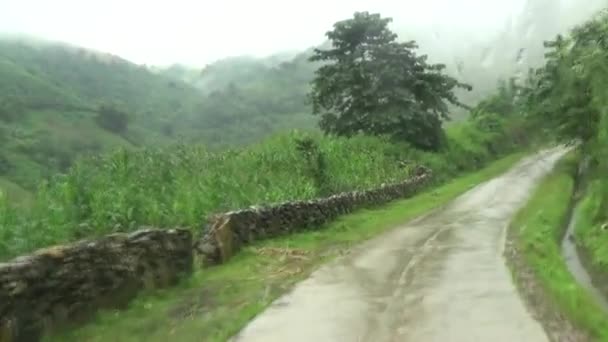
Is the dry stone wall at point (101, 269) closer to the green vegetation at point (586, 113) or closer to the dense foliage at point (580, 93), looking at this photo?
the green vegetation at point (586, 113)

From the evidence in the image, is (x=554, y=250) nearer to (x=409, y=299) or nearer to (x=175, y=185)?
(x=409, y=299)

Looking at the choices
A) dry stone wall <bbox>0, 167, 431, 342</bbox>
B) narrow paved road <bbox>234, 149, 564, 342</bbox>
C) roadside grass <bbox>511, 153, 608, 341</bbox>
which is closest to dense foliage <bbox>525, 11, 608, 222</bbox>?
roadside grass <bbox>511, 153, 608, 341</bbox>

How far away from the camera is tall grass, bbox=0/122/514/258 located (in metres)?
10.9

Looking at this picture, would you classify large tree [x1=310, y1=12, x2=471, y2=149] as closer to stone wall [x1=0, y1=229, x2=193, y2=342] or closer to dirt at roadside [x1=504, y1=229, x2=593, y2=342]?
dirt at roadside [x1=504, y1=229, x2=593, y2=342]

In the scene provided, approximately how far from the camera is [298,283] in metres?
12.2

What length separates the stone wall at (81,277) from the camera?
8023mm

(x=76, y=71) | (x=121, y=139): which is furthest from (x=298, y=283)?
(x=76, y=71)

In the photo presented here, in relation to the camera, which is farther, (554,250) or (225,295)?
(554,250)

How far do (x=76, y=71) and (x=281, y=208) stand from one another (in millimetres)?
112341

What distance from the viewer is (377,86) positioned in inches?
1531

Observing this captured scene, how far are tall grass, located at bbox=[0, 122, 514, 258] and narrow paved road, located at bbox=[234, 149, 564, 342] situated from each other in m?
3.39

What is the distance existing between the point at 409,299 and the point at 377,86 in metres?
29.4

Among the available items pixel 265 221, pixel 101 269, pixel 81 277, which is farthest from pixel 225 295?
pixel 265 221

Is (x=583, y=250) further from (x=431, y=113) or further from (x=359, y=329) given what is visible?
(x=431, y=113)
